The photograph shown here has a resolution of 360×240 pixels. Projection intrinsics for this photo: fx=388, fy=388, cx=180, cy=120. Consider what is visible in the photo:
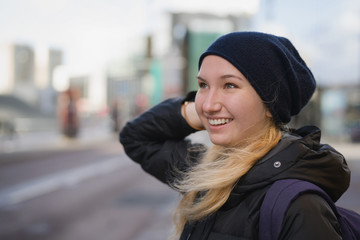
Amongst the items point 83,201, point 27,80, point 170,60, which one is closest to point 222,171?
point 83,201

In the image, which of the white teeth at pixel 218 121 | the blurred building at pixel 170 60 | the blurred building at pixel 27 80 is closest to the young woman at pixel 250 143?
the white teeth at pixel 218 121

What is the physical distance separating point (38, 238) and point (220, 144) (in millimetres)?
5135

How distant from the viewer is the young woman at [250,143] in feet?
3.69

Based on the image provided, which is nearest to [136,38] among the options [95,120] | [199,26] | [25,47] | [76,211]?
[25,47]

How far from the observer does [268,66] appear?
1.24 m

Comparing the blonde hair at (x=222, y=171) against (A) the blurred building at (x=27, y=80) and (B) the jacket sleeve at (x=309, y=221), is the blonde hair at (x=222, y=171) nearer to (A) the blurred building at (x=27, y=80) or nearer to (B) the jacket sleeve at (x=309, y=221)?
(B) the jacket sleeve at (x=309, y=221)

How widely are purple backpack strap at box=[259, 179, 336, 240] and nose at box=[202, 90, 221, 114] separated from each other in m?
0.35

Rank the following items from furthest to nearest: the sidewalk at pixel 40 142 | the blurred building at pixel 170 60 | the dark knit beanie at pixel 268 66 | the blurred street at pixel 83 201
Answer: the blurred building at pixel 170 60, the sidewalk at pixel 40 142, the blurred street at pixel 83 201, the dark knit beanie at pixel 268 66

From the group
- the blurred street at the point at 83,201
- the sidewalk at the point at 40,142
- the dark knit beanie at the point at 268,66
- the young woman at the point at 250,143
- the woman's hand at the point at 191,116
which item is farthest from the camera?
the sidewalk at the point at 40,142

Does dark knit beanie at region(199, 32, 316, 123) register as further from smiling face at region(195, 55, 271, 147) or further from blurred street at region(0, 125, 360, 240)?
blurred street at region(0, 125, 360, 240)

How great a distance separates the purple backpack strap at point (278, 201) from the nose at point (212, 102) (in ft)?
1.14

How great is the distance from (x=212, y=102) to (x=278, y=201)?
42 centimetres

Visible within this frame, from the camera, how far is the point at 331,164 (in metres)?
1.13

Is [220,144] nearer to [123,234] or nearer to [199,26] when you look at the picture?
[123,234]
